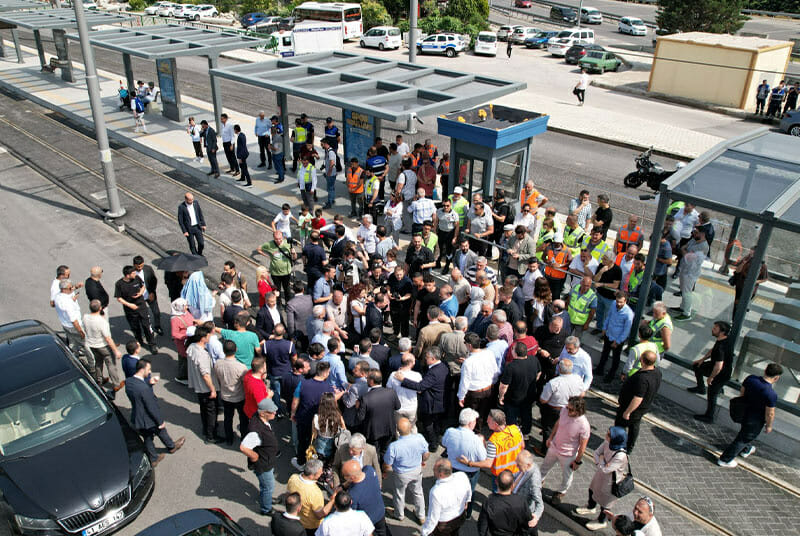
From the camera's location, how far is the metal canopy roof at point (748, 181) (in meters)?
8.55

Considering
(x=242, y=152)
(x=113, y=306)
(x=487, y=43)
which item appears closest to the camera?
(x=113, y=306)

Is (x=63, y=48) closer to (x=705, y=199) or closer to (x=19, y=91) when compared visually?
(x=19, y=91)

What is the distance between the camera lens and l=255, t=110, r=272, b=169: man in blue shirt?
18.9 m

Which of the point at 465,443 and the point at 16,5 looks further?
the point at 16,5

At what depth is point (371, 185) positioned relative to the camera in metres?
14.4

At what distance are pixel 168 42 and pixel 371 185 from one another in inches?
564

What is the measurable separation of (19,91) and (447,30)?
2974 cm

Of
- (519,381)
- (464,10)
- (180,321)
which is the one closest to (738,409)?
(519,381)

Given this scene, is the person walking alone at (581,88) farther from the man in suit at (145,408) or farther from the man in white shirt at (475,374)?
the man in suit at (145,408)

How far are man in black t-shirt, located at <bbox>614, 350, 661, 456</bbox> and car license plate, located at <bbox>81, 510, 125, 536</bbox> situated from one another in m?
6.34

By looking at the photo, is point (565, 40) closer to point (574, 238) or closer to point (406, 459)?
point (574, 238)

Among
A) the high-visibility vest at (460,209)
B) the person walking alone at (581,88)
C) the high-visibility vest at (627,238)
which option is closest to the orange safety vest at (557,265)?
the high-visibility vest at (627,238)

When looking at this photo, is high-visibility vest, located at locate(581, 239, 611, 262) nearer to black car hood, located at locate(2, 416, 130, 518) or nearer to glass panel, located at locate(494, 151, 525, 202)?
glass panel, located at locate(494, 151, 525, 202)

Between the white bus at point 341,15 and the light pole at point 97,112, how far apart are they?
3513cm
